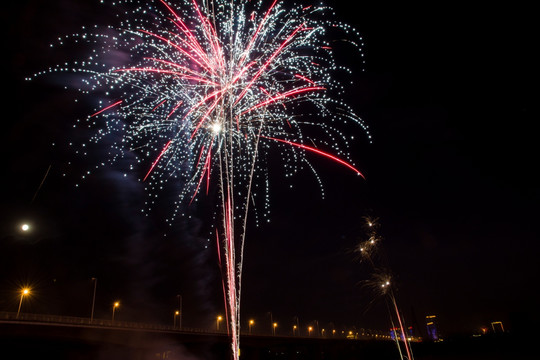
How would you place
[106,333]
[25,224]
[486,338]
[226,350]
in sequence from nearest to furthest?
[25,224] < [106,333] < [226,350] < [486,338]

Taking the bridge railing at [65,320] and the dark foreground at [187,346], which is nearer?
the bridge railing at [65,320]

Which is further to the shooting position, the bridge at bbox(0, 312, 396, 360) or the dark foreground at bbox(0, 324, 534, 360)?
the dark foreground at bbox(0, 324, 534, 360)

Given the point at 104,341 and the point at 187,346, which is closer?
the point at 104,341

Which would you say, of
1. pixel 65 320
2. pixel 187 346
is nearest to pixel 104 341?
pixel 65 320

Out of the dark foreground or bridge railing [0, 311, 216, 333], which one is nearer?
bridge railing [0, 311, 216, 333]

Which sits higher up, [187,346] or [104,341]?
[187,346]

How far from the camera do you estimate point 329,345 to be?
78.5 m

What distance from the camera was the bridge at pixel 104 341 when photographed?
31.4 m

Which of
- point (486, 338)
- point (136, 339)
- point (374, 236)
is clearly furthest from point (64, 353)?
point (486, 338)

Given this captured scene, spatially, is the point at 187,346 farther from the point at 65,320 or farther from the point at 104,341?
the point at 65,320

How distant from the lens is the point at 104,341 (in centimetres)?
3738

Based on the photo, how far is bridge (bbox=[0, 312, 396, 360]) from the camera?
31438 millimetres

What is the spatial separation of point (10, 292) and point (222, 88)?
4593cm

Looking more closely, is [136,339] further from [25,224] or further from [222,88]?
[222,88]
